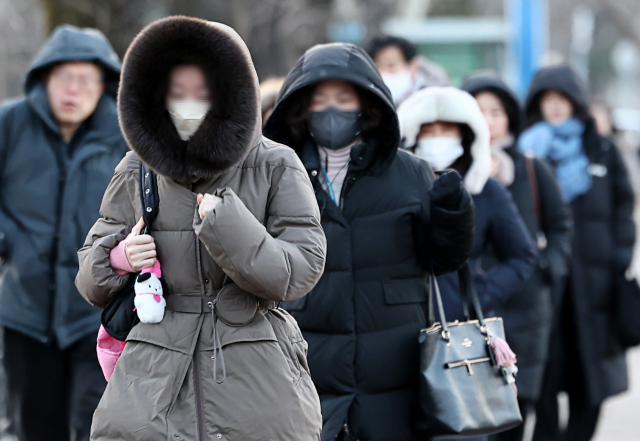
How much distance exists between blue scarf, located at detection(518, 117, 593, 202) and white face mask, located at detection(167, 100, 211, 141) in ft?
13.3

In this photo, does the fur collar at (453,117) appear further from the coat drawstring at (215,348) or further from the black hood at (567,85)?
the black hood at (567,85)

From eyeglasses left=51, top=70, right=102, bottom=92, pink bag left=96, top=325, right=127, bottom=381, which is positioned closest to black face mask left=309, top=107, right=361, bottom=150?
pink bag left=96, top=325, right=127, bottom=381

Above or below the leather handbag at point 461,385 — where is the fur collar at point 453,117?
above

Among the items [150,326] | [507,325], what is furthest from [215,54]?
[507,325]

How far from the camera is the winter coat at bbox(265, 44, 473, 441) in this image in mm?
3779

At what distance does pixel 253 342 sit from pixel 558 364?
4022 mm

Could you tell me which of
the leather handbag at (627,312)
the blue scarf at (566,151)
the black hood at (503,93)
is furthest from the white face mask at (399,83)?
the leather handbag at (627,312)

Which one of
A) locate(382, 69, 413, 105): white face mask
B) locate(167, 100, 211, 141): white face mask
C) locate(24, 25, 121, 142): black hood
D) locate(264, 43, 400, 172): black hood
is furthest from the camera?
locate(382, 69, 413, 105): white face mask

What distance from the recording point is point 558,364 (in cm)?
659

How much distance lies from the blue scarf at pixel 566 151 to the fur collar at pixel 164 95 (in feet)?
13.1

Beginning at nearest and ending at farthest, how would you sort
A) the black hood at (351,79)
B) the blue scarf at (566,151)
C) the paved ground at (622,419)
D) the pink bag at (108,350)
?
the pink bag at (108,350) → the black hood at (351,79) → the blue scarf at (566,151) → the paved ground at (622,419)

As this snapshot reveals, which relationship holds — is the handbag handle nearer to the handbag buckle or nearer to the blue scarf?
the handbag buckle

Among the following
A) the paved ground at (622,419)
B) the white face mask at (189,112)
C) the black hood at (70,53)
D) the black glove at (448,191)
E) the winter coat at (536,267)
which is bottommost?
the paved ground at (622,419)

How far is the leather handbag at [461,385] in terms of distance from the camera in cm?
373
